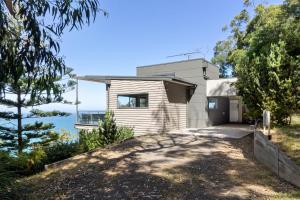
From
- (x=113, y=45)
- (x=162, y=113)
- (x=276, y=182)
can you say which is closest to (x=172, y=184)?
(x=276, y=182)

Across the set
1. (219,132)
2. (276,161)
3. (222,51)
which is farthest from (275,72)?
(222,51)

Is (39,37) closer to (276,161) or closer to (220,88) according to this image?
(276,161)

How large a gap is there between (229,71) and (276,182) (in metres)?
29.0

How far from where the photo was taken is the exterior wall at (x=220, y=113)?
1739 cm

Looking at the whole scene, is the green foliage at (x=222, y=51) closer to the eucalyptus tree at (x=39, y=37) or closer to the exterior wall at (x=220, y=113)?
the exterior wall at (x=220, y=113)

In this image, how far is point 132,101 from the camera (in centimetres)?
1449

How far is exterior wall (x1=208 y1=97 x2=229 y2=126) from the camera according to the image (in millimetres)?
17391

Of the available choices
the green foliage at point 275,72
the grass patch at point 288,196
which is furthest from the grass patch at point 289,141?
the green foliage at point 275,72

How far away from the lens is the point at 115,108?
14602 mm

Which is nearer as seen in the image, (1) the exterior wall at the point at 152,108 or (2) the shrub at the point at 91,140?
(2) the shrub at the point at 91,140

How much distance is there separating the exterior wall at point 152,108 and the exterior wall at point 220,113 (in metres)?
3.23

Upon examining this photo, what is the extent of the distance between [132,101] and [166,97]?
2117 millimetres

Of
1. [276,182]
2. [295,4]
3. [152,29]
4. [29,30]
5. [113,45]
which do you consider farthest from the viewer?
[152,29]

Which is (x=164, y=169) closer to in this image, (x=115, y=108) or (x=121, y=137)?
(x=121, y=137)
